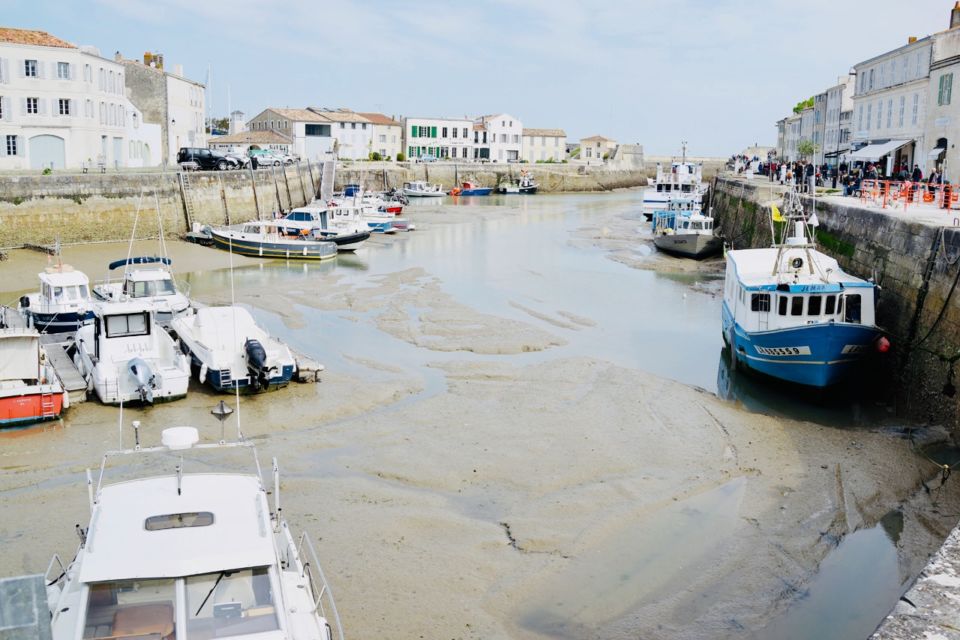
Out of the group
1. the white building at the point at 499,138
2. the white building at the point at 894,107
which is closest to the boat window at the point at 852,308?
the white building at the point at 894,107

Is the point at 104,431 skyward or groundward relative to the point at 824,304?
groundward

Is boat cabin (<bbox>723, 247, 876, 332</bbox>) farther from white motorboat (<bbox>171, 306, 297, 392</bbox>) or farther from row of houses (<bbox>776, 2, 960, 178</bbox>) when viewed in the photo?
row of houses (<bbox>776, 2, 960, 178</bbox>)

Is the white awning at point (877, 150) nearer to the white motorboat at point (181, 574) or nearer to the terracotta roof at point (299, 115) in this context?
the white motorboat at point (181, 574)

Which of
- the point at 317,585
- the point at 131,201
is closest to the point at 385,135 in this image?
the point at 131,201

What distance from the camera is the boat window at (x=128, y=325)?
55.4ft

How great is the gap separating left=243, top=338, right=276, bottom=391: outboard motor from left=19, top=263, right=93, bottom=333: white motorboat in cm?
592

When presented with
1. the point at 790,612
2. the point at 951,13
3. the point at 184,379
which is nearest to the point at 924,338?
the point at 790,612

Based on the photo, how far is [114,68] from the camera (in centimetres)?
4456

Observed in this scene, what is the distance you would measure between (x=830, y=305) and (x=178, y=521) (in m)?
14.0

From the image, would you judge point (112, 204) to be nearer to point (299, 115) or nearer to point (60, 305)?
point (60, 305)

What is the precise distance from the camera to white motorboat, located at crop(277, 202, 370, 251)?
39.3 metres

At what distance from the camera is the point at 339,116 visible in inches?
3433

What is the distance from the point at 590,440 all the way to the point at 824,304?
613 cm

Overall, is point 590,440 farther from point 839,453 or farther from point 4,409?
point 4,409
